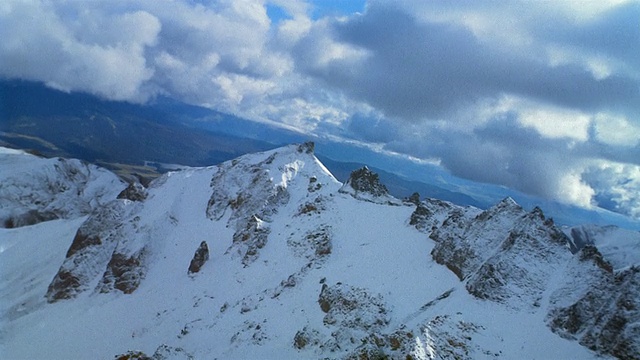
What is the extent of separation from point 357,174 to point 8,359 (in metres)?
72.2

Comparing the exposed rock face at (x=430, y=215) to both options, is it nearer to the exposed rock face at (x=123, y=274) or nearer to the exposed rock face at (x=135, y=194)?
the exposed rock face at (x=123, y=274)

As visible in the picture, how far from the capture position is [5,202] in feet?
404

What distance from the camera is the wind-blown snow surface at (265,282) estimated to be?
119ft

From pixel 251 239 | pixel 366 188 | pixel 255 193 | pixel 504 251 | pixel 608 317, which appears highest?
pixel 366 188

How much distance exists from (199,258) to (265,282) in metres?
19.3

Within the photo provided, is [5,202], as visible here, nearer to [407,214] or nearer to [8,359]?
[8,359]

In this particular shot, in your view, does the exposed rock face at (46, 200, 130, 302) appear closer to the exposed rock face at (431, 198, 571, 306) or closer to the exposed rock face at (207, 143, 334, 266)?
the exposed rock face at (207, 143, 334, 266)

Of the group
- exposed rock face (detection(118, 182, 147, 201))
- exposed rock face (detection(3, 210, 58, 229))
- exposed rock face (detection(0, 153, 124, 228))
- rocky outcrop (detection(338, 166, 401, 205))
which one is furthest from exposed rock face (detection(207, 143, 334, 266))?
exposed rock face (detection(0, 153, 124, 228))

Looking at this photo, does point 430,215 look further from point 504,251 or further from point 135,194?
point 135,194

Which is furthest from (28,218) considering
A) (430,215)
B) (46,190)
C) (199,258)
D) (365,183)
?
(430,215)

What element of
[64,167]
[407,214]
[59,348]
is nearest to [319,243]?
[407,214]

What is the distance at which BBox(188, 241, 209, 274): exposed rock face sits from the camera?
70562mm

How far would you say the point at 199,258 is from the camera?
71.4m

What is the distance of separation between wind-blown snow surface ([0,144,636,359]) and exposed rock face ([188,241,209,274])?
1592 mm
